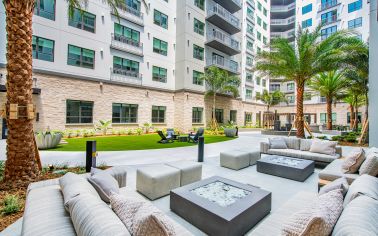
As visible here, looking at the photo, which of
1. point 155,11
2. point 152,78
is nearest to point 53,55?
point 152,78

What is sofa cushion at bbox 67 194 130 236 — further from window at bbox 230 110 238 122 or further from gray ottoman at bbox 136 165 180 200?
window at bbox 230 110 238 122

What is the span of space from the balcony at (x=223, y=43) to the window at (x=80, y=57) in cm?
1448

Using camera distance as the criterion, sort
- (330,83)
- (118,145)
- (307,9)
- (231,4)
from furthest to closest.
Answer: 1. (307,9)
2. (231,4)
3. (330,83)
4. (118,145)

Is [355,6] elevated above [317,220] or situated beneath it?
elevated above

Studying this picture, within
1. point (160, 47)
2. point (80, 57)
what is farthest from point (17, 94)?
point (160, 47)

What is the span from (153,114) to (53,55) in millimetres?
10743

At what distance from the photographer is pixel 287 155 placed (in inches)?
315

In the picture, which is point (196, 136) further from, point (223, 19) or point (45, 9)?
point (223, 19)

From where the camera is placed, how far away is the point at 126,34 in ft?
65.9

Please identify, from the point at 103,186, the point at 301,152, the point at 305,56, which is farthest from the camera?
the point at 305,56

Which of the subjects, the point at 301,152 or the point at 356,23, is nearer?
the point at 301,152

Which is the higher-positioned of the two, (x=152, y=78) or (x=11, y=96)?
(x=152, y=78)

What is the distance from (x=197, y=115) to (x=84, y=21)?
15538 millimetres

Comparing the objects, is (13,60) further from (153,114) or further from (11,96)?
(153,114)
